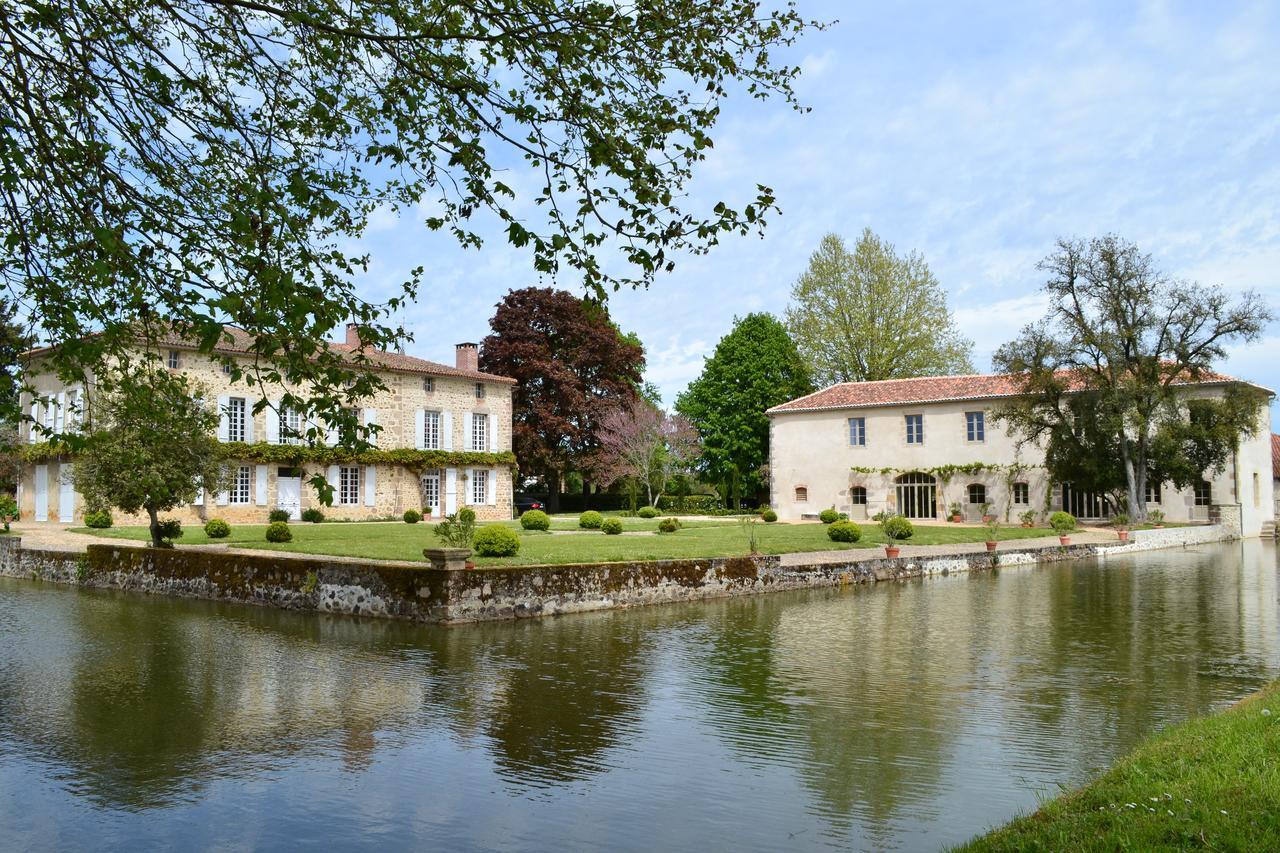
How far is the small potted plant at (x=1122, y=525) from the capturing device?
27005mm

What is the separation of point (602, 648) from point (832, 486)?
102ft

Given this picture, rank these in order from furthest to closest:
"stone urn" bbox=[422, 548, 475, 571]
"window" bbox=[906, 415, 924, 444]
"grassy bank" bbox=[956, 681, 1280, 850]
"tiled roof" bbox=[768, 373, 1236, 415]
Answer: "window" bbox=[906, 415, 924, 444], "tiled roof" bbox=[768, 373, 1236, 415], "stone urn" bbox=[422, 548, 475, 571], "grassy bank" bbox=[956, 681, 1280, 850]

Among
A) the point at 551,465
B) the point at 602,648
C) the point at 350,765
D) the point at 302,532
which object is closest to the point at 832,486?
the point at 551,465

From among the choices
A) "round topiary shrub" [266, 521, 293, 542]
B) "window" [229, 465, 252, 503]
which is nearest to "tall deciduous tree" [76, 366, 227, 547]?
"round topiary shrub" [266, 521, 293, 542]

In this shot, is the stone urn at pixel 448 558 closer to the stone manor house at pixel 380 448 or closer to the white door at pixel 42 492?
the stone manor house at pixel 380 448

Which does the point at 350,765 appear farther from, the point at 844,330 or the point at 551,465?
the point at 844,330

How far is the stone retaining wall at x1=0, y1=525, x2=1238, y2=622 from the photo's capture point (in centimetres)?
1215

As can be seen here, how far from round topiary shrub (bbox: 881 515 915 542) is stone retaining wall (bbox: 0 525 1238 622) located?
3.11m

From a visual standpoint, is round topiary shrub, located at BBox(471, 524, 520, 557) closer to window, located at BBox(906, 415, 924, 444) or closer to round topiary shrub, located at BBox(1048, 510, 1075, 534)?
round topiary shrub, located at BBox(1048, 510, 1075, 534)

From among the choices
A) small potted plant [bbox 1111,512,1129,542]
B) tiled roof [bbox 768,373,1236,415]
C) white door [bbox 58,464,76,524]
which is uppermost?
tiled roof [bbox 768,373,1236,415]

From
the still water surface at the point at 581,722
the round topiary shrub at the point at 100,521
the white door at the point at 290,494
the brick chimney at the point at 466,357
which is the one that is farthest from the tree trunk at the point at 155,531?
the brick chimney at the point at 466,357

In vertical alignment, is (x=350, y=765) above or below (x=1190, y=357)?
below

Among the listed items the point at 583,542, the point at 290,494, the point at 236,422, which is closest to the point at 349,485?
the point at 290,494

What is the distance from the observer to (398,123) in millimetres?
5840
